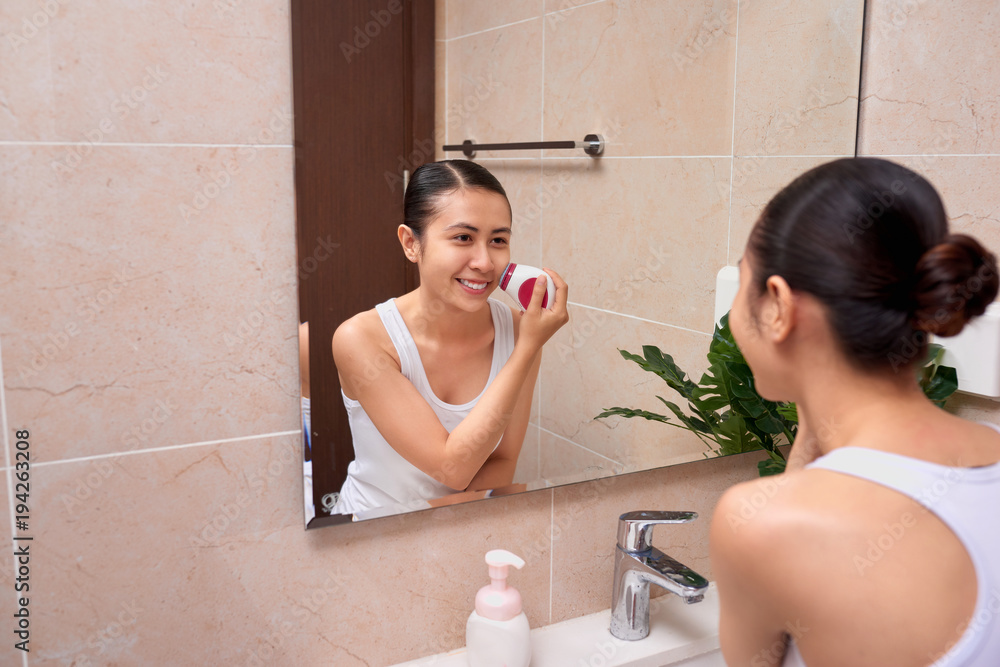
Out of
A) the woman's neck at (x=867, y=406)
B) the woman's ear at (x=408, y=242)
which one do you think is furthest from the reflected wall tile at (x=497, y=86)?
the woman's neck at (x=867, y=406)

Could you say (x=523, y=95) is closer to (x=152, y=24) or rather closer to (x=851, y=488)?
(x=152, y=24)

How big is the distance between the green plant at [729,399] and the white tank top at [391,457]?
25 centimetres

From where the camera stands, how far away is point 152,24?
74 centimetres

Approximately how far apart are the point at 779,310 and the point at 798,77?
0.65 metres

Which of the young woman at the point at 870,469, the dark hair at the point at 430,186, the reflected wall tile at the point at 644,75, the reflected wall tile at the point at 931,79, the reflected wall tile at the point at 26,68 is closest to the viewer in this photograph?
the young woman at the point at 870,469

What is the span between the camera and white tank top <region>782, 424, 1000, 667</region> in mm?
575

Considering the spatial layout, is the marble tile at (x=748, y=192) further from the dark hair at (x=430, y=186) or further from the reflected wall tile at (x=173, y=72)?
the reflected wall tile at (x=173, y=72)

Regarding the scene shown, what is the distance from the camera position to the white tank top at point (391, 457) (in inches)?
34.1

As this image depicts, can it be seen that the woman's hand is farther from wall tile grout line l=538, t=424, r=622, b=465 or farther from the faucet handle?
the faucet handle

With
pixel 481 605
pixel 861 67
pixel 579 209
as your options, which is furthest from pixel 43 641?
pixel 861 67

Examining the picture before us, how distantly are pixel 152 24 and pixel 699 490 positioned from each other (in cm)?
89

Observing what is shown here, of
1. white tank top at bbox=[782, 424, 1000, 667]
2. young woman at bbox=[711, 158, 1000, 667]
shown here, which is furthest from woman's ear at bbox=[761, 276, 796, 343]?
white tank top at bbox=[782, 424, 1000, 667]

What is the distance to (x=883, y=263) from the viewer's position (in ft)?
1.92

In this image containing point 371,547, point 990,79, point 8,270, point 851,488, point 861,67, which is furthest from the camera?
point 861,67
